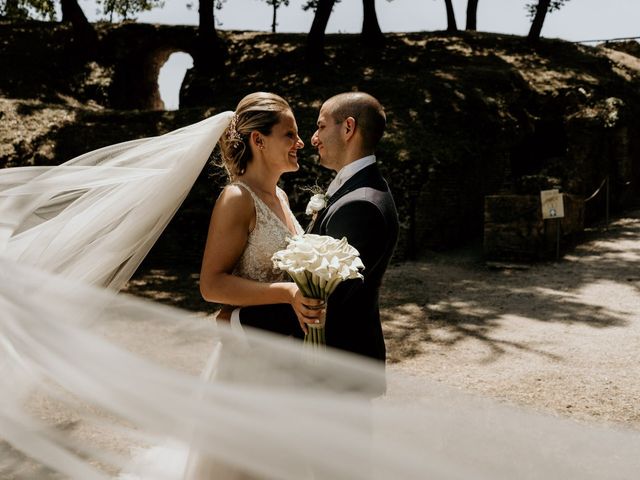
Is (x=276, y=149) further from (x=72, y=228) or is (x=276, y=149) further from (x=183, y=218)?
(x=183, y=218)

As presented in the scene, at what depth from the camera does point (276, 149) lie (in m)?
2.83

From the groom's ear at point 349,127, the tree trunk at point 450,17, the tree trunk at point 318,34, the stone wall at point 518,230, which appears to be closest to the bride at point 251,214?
the groom's ear at point 349,127

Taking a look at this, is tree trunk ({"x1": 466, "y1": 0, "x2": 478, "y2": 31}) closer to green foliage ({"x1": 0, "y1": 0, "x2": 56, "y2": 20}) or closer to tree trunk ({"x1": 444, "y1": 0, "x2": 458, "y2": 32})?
tree trunk ({"x1": 444, "y1": 0, "x2": 458, "y2": 32})

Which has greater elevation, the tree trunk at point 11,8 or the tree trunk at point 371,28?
the tree trunk at point 11,8

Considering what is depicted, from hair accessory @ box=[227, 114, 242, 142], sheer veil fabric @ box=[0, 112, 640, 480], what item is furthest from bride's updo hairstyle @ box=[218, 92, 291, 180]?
sheer veil fabric @ box=[0, 112, 640, 480]

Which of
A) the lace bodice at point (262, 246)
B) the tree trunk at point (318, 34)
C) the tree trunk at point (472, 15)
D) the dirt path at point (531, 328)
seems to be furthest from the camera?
the tree trunk at point (472, 15)

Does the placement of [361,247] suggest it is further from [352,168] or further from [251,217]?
[251,217]

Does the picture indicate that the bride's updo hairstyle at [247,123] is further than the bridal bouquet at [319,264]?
Yes

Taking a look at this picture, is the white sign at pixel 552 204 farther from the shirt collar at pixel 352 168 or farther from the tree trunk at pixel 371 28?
the tree trunk at pixel 371 28

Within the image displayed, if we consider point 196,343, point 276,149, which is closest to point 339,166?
point 276,149

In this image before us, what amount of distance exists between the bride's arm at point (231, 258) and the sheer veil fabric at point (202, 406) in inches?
6.7

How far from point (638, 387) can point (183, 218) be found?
Answer: 8599 millimetres

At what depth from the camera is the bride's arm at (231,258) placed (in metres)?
2.49

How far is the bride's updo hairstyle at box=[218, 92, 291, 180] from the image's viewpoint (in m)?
2.79
